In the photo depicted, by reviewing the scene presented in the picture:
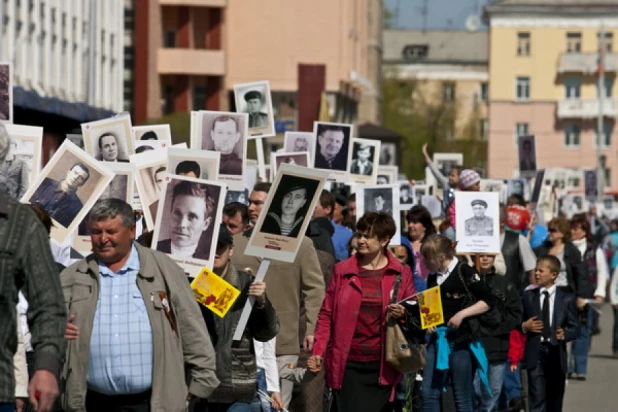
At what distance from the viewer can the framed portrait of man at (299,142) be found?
63.5ft

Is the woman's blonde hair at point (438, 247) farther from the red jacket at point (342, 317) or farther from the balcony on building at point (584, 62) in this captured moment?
the balcony on building at point (584, 62)

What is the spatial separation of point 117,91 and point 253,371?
4817cm

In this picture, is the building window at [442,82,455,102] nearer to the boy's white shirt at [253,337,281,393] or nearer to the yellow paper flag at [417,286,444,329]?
the yellow paper flag at [417,286,444,329]

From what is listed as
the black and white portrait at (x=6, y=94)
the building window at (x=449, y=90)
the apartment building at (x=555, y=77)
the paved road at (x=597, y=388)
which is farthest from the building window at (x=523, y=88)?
the black and white portrait at (x=6, y=94)

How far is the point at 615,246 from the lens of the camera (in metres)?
31.0

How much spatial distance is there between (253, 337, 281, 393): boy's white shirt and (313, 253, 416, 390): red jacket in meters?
0.50

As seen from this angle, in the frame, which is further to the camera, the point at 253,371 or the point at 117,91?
the point at 117,91

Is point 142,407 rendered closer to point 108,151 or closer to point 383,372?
point 383,372

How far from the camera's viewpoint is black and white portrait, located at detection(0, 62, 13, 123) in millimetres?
12828

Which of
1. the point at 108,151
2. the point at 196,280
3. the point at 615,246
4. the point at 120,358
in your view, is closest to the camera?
the point at 120,358

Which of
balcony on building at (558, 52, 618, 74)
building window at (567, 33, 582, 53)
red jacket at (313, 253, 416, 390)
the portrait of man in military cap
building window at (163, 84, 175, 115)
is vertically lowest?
red jacket at (313, 253, 416, 390)

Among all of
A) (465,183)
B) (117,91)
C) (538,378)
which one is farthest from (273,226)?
(117,91)

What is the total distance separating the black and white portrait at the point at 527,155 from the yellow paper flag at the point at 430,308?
13.7 meters

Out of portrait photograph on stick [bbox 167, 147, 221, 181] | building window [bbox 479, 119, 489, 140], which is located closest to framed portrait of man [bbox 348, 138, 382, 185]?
portrait photograph on stick [bbox 167, 147, 221, 181]
